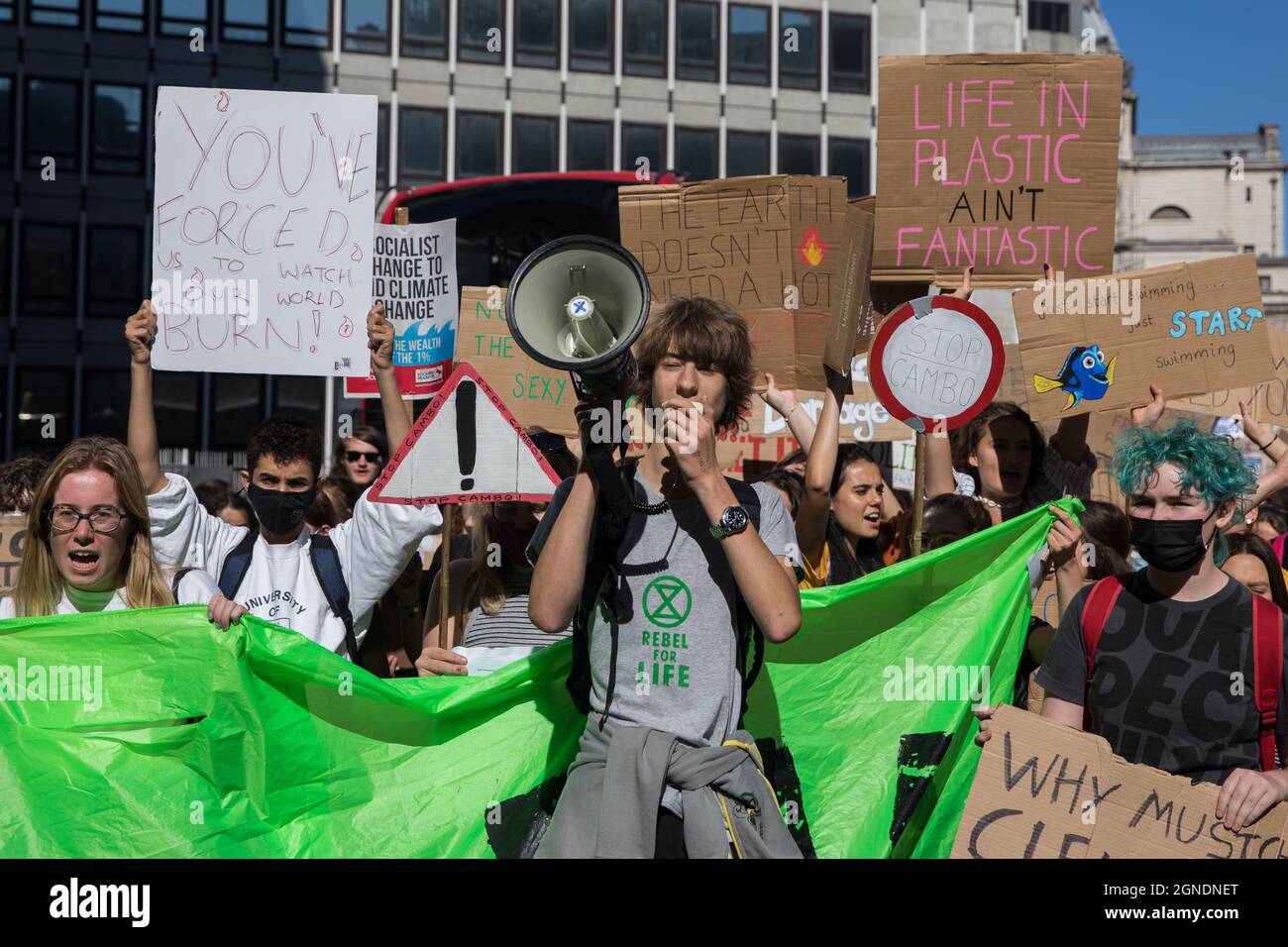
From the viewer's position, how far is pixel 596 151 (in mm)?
31922

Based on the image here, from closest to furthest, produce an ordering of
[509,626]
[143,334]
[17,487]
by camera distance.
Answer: [509,626] → [143,334] → [17,487]

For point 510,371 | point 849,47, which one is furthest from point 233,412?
point 510,371

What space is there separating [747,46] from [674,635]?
31246mm

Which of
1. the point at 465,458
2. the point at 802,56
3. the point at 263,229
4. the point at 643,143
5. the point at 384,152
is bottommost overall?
the point at 465,458

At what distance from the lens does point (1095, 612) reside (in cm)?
328

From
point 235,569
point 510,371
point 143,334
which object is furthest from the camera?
point 510,371

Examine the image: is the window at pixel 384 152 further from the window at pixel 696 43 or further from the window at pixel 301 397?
the window at pixel 696 43

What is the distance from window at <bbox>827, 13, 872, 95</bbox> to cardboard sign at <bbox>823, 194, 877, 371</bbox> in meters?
28.6

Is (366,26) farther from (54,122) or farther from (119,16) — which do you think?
(54,122)

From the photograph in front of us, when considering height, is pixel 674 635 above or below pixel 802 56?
below

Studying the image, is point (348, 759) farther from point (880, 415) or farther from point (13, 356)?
point (13, 356)

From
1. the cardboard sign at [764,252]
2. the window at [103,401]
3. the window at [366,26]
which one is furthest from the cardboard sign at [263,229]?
the window at [366,26]

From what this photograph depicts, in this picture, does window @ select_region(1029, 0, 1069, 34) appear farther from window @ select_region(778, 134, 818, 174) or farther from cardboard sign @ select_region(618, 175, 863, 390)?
Answer: cardboard sign @ select_region(618, 175, 863, 390)

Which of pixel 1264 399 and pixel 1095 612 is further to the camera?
pixel 1264 399
